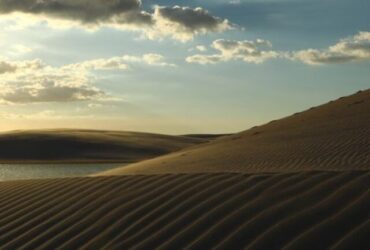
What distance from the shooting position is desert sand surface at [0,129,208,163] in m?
66.8

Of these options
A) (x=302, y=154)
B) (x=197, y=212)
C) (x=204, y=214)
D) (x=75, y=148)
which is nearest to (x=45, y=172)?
(x=302, y=154)

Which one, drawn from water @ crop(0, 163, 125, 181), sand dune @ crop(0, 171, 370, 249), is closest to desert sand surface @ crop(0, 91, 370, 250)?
sand dune @ crop(0, 171, 370, 249)

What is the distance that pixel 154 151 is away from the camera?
71562mm

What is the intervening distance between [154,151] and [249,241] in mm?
66350

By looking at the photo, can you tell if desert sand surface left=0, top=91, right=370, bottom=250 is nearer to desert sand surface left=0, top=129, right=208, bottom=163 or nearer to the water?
the water

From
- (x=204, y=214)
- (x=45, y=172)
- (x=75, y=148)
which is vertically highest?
(x=75, y=148)

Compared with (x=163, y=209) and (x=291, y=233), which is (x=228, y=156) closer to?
(x=163, y=209)

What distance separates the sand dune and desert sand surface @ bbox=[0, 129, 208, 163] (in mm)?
55440

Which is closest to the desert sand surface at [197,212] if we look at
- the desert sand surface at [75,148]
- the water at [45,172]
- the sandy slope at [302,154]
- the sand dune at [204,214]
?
the sand dune at [204,214]

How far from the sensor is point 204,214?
6.16 m

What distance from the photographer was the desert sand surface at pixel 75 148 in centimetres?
6681

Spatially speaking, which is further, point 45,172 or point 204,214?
point 45,172

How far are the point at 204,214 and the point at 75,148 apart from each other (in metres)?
68.1

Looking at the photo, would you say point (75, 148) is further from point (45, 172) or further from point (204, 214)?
point (204, 214)
